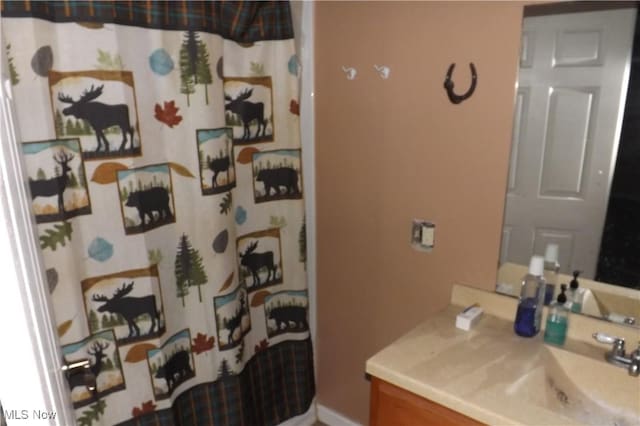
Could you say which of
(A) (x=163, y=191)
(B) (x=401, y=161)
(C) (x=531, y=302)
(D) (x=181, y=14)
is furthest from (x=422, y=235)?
(D) (x=181, y=14)

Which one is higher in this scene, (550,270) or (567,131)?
(567,131)

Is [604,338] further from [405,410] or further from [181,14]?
[181,14]

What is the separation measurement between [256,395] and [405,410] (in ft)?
2.75

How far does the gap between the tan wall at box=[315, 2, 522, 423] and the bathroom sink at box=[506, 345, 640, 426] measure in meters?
0.33

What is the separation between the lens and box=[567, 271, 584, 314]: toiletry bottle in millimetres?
1354

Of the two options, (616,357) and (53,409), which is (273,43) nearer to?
(53,409)

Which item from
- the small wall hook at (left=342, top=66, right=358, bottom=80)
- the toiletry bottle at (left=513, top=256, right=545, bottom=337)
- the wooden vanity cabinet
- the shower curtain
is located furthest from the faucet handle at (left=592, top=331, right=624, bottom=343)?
the small wall hook at (left=342, top=66, right=358, bottom=80)

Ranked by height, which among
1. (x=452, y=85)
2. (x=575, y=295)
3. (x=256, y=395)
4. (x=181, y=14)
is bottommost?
(x=256, y=395)

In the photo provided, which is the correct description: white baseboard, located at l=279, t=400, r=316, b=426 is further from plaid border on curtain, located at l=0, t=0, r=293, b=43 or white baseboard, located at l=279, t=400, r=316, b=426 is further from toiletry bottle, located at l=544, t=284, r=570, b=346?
plaid border on curtain, located at l=0, t=0, r=293, b=43

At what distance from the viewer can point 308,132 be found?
1.84 m

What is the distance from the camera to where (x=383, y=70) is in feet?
5.22

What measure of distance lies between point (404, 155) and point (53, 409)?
1.25 metres

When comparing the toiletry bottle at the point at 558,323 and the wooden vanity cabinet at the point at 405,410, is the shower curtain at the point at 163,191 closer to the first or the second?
the wooden vanity cabinet at the point at 405,410

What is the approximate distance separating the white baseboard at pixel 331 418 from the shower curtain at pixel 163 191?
0.41m
